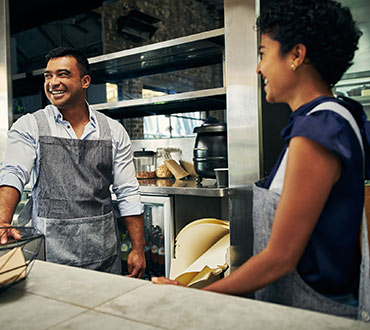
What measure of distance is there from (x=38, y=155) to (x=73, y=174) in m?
0.18

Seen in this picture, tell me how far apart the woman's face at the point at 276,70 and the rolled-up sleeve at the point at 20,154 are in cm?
122

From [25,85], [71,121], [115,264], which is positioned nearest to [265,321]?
[115,264]

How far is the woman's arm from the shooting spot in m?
0.83

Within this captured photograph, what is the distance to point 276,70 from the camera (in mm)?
1020

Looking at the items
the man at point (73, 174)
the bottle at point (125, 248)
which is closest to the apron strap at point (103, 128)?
the man at point (73, 174)

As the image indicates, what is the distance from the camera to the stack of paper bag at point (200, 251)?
2396 millimetres

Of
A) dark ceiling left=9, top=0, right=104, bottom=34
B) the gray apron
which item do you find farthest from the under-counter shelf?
dark ceiling left=9, top=0, right=104, bottom=34

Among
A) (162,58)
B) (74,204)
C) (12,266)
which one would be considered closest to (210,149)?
(162,58)

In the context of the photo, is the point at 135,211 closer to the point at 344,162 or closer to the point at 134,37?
the point at 344,162

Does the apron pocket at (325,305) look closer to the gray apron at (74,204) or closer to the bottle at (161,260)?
the gray apron at (74,204)

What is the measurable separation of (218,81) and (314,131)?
3.31 m

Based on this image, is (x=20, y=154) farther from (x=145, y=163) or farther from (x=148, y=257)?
(x=145, y=163)

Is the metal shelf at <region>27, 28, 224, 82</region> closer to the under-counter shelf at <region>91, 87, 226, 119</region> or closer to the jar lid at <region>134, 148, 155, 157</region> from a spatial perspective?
the under-counter shelf at <region>91, 87, 226, 119</region>

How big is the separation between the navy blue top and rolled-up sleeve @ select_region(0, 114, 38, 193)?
51.4 inches
